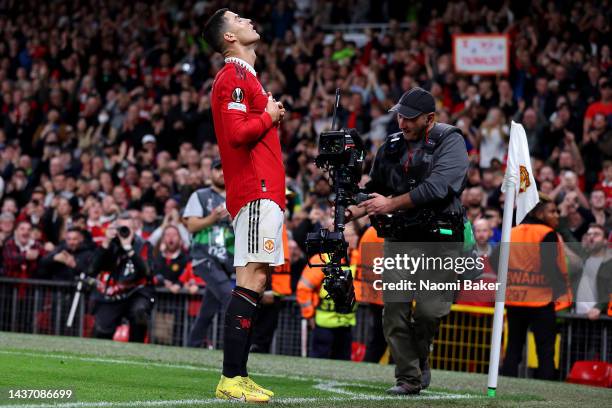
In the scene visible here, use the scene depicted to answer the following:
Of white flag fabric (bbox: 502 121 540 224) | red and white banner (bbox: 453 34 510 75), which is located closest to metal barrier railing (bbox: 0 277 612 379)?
white flag fabric (bbox: 502 121 540 224)

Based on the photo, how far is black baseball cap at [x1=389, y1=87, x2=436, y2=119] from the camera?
8.73 metres

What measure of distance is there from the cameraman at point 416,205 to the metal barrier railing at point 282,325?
4.74 meters

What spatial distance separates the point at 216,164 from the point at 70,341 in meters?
2.45

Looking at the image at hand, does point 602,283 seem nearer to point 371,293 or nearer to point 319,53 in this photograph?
point 371,293

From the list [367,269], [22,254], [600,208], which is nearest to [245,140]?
[367,269]

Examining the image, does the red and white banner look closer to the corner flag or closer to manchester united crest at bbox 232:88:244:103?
the corner flag

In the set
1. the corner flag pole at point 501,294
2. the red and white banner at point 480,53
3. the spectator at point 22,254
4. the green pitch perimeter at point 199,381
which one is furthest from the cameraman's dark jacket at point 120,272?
the corner flag pole at point 501,294

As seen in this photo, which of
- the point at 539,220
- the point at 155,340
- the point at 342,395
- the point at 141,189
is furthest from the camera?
the point at 141,189

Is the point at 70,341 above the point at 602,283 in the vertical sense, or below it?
below

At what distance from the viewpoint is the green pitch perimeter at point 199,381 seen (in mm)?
7832

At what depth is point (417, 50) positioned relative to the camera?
2091 cm

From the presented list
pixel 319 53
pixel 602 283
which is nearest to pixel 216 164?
pixel 602 283

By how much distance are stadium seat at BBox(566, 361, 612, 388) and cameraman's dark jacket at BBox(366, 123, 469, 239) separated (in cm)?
419

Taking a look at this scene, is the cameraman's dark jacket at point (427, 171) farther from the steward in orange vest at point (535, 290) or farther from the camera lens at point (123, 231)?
the camera lens at point (123, 231)
